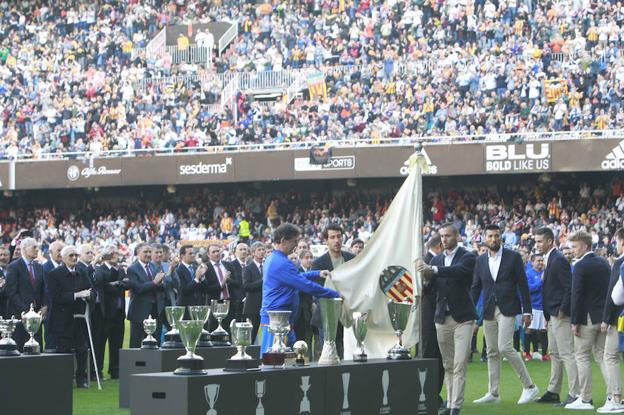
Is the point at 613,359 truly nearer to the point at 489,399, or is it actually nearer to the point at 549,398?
the point at 549,398

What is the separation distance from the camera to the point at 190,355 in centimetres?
946

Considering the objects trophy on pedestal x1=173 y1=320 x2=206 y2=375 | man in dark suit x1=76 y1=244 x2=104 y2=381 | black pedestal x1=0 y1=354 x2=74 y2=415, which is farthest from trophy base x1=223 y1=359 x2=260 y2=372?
man in dark suit x1=76 y1=244 x2=104 y2=381

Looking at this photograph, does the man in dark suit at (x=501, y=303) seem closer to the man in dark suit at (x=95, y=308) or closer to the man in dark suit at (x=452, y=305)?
the man in dark suit at (x=452, y=305)

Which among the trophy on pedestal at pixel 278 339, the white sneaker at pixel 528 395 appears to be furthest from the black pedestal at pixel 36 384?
the white sneaker at pixel 528 395

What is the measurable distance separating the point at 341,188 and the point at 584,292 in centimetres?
2917

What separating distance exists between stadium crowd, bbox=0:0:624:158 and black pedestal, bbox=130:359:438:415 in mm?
26659

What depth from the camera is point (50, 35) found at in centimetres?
5225

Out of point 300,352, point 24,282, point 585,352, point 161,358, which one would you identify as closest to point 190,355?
point 300,352

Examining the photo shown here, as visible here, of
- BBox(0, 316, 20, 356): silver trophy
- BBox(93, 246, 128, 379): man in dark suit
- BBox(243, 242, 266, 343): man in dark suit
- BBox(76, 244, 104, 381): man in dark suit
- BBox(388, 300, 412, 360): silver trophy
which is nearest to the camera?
BBox(0, 316, 20, 356): silver trophy

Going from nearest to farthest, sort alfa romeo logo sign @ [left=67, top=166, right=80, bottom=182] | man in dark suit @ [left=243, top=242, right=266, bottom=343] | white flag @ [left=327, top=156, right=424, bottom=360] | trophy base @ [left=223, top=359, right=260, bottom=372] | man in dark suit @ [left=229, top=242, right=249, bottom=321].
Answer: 1. trophy base @ [left=223, top=359, right=260, bottom=372]
2. white flag @ [left=327, top=156, right=424, bottom=360]
3. man in dark suit @ [left=243, top=242, right=266, bottom=343]
4. man in dark suit @ [left=229, top=242, right=249, bottom=321]
5. alfa romeo logo sign @ [left=67, top=166, right=80, bottom=182]

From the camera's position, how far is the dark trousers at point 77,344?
672 inches

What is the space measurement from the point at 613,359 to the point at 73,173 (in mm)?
32736

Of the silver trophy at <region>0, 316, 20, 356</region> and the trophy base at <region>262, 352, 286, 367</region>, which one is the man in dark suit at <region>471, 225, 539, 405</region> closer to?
the trophy base at <region>262, 352, 286, 367</region>

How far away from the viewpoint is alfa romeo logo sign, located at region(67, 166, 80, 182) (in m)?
44.3
